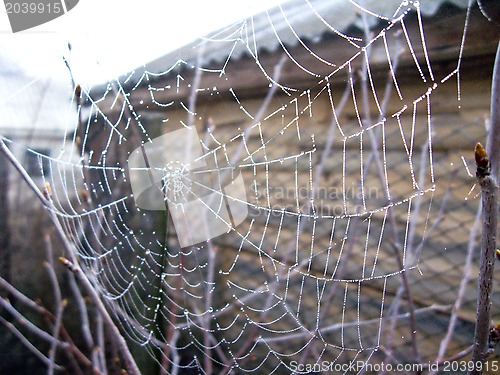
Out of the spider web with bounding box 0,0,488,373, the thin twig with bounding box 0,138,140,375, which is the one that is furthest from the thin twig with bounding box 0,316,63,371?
the thin twig with bounding box 0,138,140,375

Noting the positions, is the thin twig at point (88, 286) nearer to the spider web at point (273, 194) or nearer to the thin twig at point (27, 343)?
the spider web at point (273, 194)

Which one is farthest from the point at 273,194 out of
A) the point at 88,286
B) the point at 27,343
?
the point at 27,343

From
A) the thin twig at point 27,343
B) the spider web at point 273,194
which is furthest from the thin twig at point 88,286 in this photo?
the thin twig at point 27,343

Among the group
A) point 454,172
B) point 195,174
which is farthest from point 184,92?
point 454,172

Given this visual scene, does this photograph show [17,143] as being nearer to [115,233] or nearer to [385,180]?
[115,233]

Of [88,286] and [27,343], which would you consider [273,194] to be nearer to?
[88,286]

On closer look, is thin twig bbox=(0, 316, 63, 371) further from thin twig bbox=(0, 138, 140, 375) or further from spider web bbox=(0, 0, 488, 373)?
thin twig bbox=(0, 138, 140, 375)

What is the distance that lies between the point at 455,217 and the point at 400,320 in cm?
16

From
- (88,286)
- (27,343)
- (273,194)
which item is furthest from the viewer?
(27,343)

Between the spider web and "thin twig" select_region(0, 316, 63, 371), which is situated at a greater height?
the spider web

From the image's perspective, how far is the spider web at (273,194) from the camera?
0.48 meters

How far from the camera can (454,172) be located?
17.4 inches

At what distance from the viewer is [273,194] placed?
60 cm

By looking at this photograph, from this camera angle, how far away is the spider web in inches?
18.8
